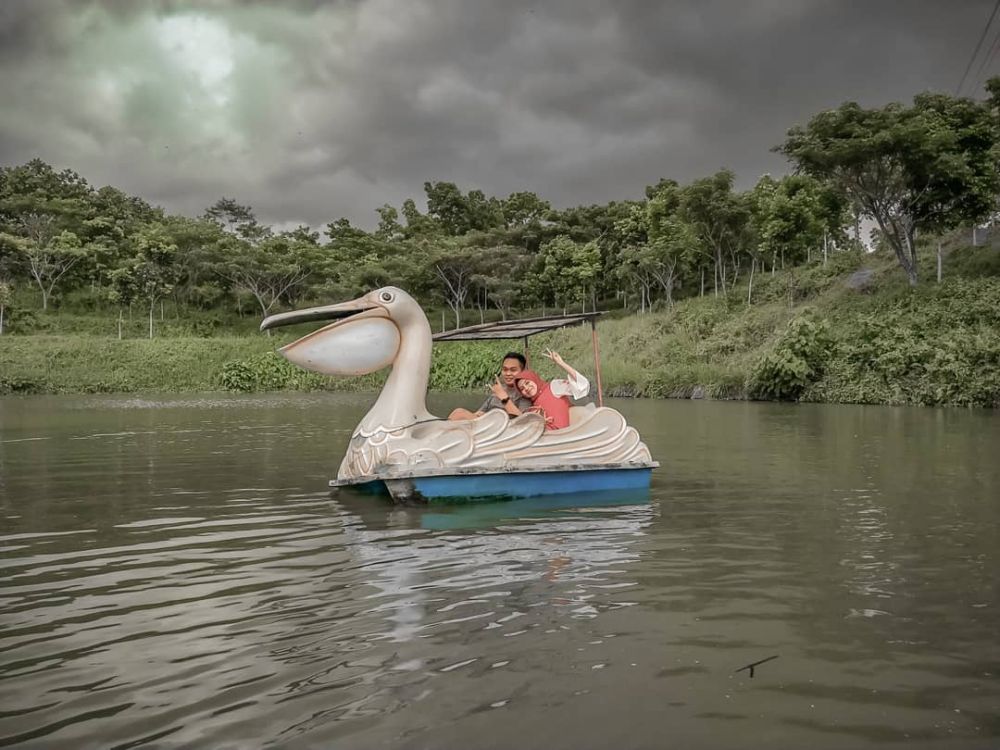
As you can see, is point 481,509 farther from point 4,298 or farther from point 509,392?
point 4,298

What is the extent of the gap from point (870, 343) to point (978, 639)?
2759cm

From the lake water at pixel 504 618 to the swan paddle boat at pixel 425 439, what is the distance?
1.30ft

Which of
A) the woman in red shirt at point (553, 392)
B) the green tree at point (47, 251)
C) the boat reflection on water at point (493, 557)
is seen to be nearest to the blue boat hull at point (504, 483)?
the boat reflection on water at point (493, 557)

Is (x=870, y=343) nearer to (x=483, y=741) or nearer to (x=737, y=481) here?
(x=737, y=481)

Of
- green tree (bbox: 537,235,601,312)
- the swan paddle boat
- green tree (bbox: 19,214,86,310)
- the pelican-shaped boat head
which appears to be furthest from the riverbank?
the pelican-shaped boat head

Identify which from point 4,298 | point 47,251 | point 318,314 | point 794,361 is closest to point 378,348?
point 318,314

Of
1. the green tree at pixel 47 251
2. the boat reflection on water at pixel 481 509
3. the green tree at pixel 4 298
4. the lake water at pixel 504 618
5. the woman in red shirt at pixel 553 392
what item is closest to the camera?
the lake water at pixel 504 618

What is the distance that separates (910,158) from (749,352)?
10131mm

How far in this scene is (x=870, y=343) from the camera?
96.2 ft

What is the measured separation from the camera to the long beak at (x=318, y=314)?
27.0 feet

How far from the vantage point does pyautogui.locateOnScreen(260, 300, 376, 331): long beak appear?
8.24 meters

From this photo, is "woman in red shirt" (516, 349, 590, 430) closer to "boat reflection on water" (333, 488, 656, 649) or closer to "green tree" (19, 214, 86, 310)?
"boat reflection on water" (333, 488, 656, 649)

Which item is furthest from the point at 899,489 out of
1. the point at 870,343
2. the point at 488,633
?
the point at 870,343

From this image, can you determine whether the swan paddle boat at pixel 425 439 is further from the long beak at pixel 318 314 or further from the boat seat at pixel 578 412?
the boat seat at pixel 578 412
